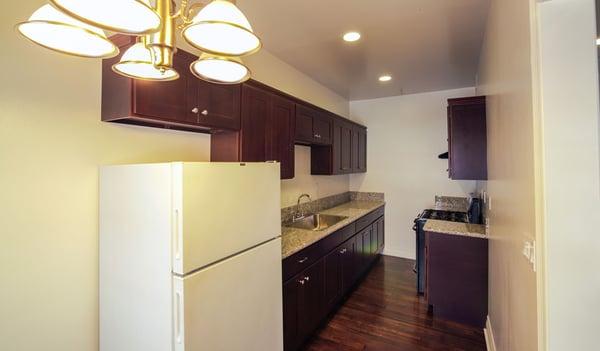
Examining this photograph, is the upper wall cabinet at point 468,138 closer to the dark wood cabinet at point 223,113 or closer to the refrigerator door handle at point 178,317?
the dark wood cabinet at point 223,113

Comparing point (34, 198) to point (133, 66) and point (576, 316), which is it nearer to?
point (133, 66)

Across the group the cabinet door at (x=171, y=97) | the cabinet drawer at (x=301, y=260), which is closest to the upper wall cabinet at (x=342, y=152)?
the cabinet drawer at (x=301, y=260)

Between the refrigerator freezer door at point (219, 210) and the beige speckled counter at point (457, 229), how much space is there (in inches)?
66.8

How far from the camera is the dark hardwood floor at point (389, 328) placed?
2.47 metres

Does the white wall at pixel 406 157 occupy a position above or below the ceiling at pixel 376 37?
below

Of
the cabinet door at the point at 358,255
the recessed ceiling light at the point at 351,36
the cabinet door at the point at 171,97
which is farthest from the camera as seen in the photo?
the cabinet door at the point at 358,255

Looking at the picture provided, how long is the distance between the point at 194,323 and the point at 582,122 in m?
1.79

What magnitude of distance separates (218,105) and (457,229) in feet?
8.10

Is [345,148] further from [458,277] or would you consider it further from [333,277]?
[458,277]

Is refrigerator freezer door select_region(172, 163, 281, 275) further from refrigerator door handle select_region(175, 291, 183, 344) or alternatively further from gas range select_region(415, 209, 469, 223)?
gas range select_region(415, 209, 469, 223)

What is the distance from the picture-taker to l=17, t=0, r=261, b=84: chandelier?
74cm

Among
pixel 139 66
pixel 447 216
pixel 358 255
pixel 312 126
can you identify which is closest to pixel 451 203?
pixel 447 216

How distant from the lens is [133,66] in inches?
44.3

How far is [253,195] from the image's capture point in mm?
1860
